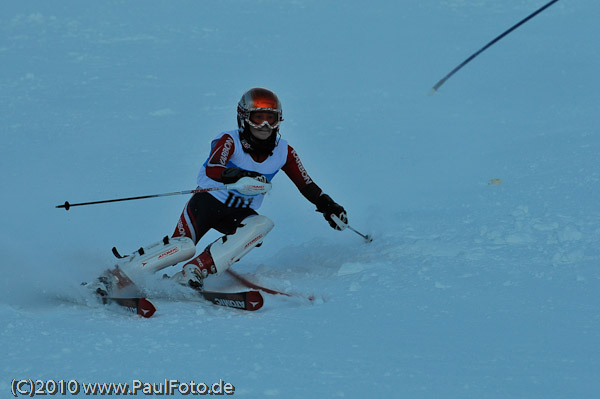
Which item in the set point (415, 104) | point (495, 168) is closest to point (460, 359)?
point (495, 168)

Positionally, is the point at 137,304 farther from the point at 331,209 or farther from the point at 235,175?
the point at 331,209

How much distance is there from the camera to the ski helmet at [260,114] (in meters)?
4.88

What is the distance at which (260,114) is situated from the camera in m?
4.89

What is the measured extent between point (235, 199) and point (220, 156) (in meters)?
0.39

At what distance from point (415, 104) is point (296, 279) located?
5.12 metres

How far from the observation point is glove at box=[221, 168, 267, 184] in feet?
15.3

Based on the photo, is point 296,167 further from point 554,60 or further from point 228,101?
point 554,60

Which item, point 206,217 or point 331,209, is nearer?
point 206,217

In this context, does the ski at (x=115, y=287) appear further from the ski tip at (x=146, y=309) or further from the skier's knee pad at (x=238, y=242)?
the skier's knee pad at (x=238, y=242)

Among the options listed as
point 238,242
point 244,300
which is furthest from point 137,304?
point 238,242

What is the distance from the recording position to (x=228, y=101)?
390 inches

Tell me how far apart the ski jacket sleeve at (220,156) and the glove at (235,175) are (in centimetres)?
5

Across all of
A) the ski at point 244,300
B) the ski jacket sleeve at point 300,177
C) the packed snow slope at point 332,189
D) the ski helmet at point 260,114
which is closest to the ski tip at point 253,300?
the ski at point 244,300

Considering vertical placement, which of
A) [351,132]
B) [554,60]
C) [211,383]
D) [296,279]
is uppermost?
[554,60]
